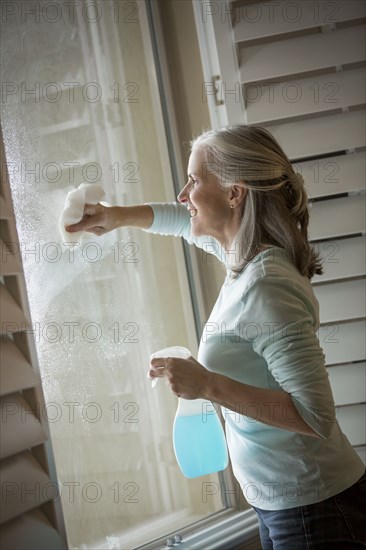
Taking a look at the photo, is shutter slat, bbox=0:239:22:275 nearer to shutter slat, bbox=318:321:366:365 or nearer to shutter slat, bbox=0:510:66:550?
shutter slat, bbox=0:510:66:550

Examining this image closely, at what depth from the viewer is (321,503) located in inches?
45.9

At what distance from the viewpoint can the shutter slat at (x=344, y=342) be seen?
1.51 m

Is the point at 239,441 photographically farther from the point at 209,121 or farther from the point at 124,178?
the point at 209,121

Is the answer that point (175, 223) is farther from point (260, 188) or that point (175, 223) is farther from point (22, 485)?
point (22, 485)

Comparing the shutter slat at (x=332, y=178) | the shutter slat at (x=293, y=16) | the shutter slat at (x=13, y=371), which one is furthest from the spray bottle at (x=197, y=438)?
the shutter slat at (x=293, y=16)

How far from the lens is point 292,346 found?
1.07 meters

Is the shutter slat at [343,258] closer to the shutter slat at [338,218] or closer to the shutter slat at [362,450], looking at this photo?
the shutter slat at [338,218]

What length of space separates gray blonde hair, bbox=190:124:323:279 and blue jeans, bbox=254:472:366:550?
15.5 inches

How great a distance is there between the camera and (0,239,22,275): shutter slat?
1.12 meters

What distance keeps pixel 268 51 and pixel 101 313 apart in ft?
2.18

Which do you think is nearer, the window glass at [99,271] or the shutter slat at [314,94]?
the window glass at [99,271]

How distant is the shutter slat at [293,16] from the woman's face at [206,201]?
354 millimetres

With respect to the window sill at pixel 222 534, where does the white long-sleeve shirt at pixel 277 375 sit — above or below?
above

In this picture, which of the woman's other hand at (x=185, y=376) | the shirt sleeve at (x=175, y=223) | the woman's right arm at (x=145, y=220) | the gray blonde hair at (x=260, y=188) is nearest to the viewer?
the woman's other hand at (x=185, y=376)
